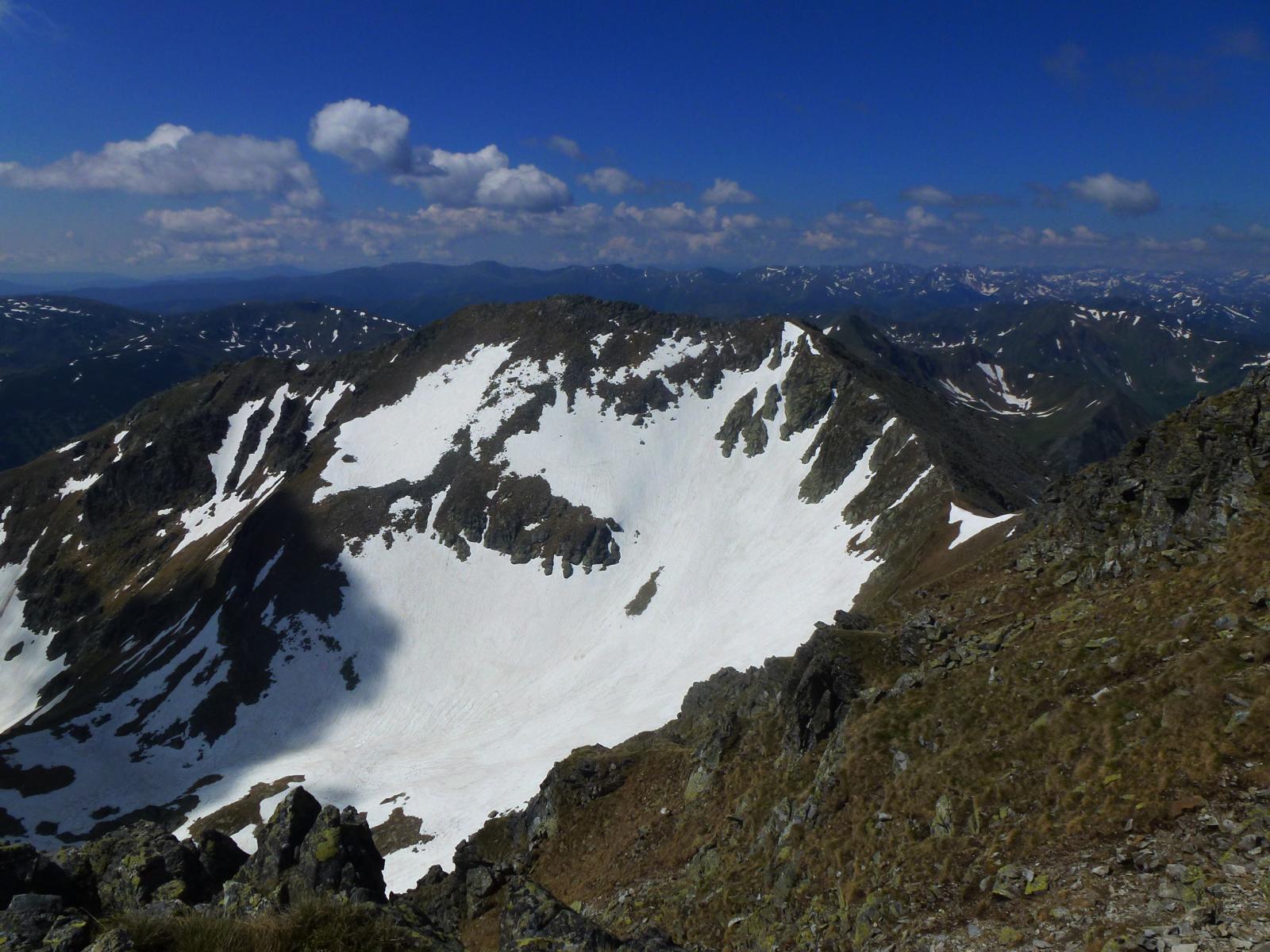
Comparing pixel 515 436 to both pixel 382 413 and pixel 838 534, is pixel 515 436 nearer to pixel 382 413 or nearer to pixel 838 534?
pixel 382 413

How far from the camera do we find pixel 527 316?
540 feet

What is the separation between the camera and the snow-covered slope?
75.8 metres

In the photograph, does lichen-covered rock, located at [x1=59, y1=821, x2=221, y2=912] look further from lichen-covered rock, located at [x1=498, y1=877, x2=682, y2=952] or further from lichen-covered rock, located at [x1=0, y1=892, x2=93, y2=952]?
lichen-covered rock, located at [x1=498, y1=877, x2=682, y2=952]

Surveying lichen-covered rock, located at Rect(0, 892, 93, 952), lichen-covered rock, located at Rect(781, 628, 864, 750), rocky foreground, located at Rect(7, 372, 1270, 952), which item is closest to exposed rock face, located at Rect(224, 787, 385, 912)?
rocky foreground, located at Rect(7, 372, 1270, 952)

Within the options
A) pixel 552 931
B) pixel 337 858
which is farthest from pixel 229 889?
pixel 337 858

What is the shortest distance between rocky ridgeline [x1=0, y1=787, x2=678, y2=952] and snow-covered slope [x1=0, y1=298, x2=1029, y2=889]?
29.6 m

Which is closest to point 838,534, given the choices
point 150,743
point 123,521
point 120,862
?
point 120,862

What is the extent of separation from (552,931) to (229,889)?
7587 mm

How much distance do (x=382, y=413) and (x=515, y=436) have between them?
118 ft

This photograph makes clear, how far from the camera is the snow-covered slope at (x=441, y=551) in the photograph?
75812mm

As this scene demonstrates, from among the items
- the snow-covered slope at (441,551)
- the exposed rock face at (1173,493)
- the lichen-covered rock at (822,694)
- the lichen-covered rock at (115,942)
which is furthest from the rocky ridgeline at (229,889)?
the snow-covered slope at (441,551)

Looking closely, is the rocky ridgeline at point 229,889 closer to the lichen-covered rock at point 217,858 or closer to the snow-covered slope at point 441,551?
the lichen-covered rock at point 217,858

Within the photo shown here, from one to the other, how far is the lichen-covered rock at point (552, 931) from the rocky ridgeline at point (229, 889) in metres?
0.03

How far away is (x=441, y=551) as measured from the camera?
381 ft
